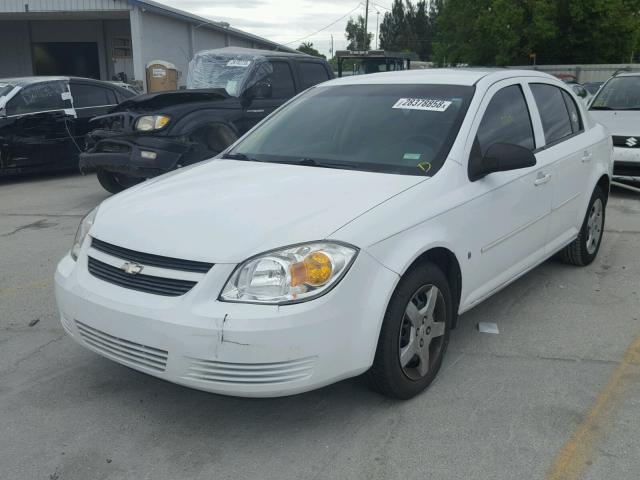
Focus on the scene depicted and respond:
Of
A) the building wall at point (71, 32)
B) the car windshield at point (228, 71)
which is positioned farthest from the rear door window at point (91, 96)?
the building wall at point (71, 32)

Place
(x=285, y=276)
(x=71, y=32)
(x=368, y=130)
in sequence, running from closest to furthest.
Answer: (x=285, y=276) < (x=368, y=130) < (x=71, y=32)

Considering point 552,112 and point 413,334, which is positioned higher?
point 552,112

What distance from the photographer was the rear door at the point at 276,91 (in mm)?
8992

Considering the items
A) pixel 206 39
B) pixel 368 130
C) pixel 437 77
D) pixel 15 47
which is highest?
pixel 206 39

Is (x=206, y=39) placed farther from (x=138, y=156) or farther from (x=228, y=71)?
(x=138, y=156)

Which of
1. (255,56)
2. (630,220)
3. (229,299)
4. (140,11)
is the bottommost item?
(630,220)

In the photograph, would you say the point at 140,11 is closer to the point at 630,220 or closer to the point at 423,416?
the point at 630,220

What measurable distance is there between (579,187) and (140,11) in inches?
705

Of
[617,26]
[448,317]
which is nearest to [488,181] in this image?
[448,317]

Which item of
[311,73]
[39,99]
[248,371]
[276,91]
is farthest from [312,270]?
[39,99]

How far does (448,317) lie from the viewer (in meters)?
3.64

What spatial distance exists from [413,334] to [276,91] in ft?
22.4

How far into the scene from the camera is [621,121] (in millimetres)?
9242

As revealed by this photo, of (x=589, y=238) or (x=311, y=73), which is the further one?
(x=311, y=73)
